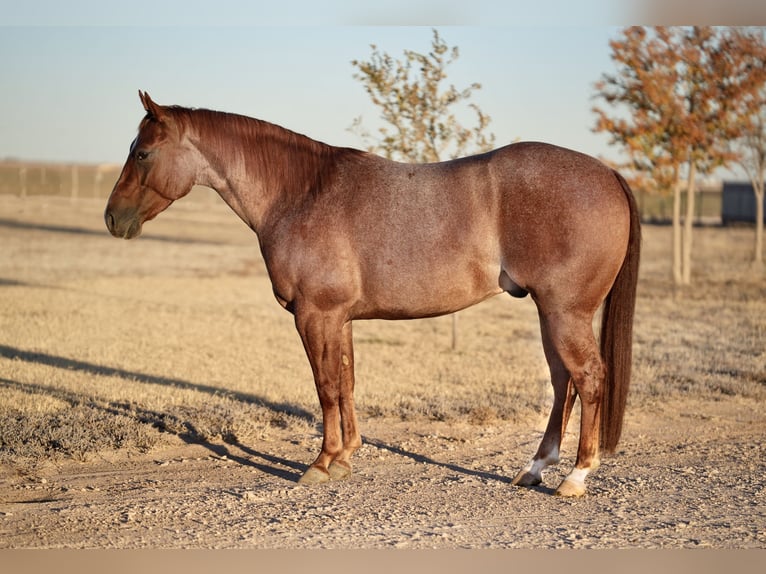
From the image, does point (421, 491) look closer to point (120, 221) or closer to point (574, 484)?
point (574, 484)

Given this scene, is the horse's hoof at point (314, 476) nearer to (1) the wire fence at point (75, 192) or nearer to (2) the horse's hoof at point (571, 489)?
(2) the horse's hoof at point (571, 489)

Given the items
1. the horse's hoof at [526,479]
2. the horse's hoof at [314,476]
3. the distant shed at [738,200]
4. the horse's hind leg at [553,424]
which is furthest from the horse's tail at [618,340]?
the distant shed at [738,200]

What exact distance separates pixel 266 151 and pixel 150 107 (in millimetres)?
817

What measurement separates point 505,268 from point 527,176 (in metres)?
0.59

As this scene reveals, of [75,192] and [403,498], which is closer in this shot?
[403,498]

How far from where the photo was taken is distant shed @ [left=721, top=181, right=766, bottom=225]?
132 feet

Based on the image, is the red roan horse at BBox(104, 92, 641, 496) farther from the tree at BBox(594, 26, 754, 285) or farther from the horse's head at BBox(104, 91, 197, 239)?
the tree at BBox(594, 26, 754, 285)

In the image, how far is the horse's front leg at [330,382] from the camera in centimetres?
576

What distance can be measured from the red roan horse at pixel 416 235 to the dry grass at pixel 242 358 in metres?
1.96

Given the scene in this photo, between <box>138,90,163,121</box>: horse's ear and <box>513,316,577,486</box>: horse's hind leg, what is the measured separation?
2893 millimetres

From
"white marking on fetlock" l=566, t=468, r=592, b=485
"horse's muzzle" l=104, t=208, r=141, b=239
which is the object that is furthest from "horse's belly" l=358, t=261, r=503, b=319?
"horse's muzzle" l=104, t=208, r=141, b=239

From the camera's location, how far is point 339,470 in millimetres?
5961

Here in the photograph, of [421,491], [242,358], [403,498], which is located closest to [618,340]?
[421,491]

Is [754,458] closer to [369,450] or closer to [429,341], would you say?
[369,450]
